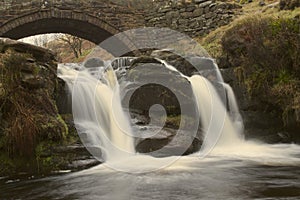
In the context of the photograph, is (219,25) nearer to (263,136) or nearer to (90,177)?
(263,136)

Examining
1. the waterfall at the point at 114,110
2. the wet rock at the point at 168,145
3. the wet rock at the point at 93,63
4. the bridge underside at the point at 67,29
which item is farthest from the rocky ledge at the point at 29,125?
the bridge underside at the point at 67,29

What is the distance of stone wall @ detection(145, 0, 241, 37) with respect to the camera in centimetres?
1444

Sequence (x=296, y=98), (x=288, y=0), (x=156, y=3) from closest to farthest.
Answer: (x=296, y=98)
(x=288, y=0)
(x=156, y=3)

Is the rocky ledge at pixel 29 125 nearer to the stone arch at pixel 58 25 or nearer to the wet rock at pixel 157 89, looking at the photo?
the wet rock at pixel 157 89

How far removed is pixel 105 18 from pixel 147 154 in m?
9.69

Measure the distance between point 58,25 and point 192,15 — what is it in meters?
5.80

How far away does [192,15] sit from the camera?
49.3 feet

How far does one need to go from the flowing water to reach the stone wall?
621cm

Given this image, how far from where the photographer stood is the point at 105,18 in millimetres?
14867

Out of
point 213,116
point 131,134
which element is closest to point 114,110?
point 131,134

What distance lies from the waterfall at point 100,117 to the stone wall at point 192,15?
6957mm

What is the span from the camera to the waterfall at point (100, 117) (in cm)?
648

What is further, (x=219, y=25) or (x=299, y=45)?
(x=219, y=25)

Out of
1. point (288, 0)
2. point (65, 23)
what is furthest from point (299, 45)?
point (65, 23)
